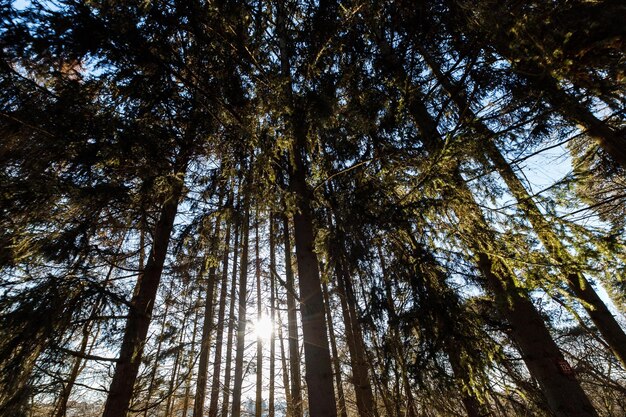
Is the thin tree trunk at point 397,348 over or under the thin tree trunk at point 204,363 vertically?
under

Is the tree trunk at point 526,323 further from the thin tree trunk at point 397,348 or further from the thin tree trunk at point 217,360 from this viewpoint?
the thin tree trunk at point 217,360

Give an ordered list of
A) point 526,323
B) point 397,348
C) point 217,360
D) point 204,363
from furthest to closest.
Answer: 1. point 217,360
2. point 204,363
3. point 526,323
4. point 397,348

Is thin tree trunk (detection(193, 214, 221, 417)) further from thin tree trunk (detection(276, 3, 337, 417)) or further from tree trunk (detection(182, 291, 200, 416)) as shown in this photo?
thin tree trunk (detection(276, 3, 337, 417))

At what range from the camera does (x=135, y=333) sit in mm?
4465

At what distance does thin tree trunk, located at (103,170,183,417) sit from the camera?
4.22m

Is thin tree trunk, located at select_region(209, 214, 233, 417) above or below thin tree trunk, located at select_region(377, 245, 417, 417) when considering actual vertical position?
above

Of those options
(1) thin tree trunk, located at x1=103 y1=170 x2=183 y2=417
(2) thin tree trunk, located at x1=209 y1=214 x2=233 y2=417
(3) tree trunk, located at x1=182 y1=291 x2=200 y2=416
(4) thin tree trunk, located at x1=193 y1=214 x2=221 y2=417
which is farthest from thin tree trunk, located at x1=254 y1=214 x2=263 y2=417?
(1) thin tree trunk, located at x1=103 y1=170 x2=183 y2=417

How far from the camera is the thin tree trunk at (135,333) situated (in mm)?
4216

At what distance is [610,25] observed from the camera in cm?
221

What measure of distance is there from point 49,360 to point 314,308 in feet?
10.1

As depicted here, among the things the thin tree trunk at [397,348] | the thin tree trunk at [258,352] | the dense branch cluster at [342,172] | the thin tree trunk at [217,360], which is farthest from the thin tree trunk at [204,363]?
the thin tree trunk at [397,348]

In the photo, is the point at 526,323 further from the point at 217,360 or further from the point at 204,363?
the point at 217,360

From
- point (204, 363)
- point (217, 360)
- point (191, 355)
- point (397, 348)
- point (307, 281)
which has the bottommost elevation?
point (397, 348)

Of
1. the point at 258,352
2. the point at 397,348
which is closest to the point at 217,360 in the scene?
the point at 258,352
